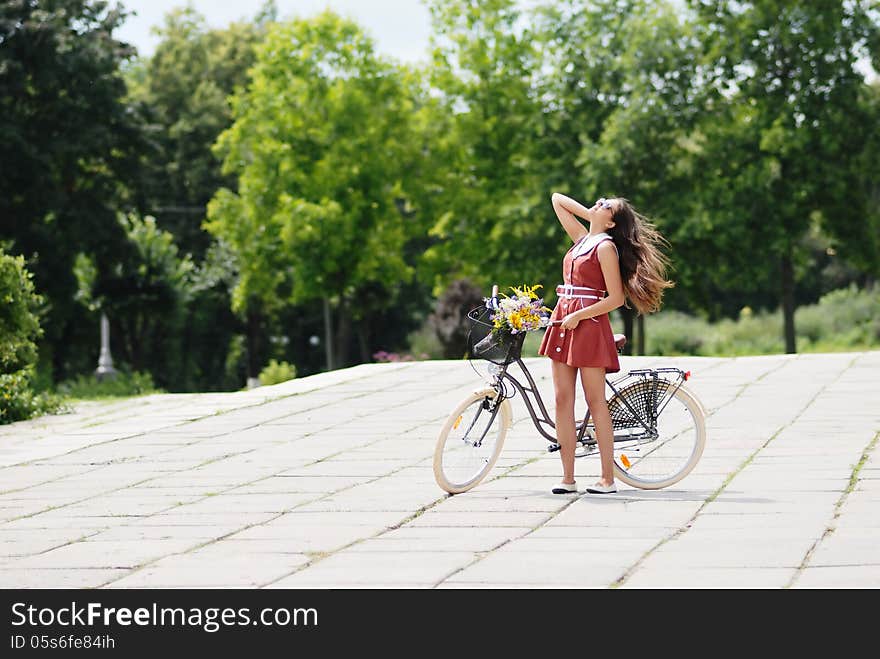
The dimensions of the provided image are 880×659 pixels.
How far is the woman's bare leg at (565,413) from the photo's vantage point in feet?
29.5

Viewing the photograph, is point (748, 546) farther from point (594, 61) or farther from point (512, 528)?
point (594, 61)

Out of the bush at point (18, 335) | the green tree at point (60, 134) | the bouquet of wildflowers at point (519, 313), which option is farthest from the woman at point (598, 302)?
the green tree at point (60, 134)

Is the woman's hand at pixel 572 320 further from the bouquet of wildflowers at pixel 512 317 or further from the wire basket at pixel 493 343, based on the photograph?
the wire basket at pixel 493 343

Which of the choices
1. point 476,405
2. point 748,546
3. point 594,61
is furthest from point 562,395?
point 594,61

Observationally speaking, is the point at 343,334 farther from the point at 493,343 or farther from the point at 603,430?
the point at 603,430

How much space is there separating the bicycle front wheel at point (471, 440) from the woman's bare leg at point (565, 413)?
419 mm

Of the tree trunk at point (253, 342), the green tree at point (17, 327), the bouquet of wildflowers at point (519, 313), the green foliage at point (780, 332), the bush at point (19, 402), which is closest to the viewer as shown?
the bouquet of wildflowers at point (519, 313)

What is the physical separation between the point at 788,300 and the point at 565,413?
2536 cm

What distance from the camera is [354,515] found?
332 inches

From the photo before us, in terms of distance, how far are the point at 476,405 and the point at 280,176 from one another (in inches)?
1216

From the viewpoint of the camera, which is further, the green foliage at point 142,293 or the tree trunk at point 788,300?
the green foliage at point 142,293

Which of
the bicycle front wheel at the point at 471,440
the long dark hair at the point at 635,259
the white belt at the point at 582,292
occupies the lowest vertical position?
the bicycle front wheel at the point at 471,440

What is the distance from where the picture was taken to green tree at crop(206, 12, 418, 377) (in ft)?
127
